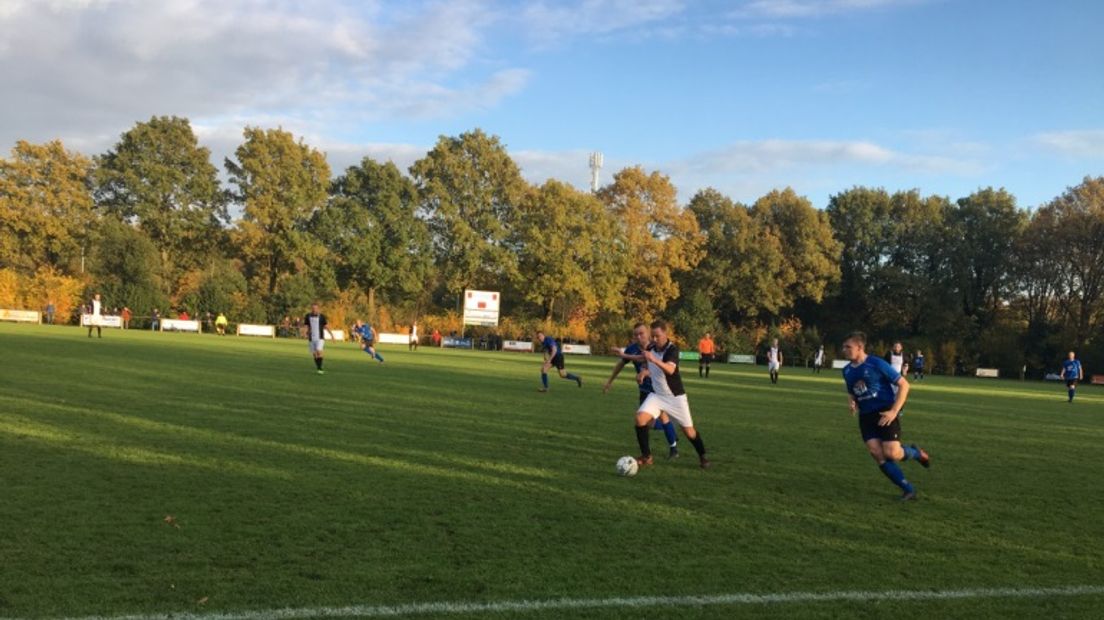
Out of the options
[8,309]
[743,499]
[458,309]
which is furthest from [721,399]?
[8,309]

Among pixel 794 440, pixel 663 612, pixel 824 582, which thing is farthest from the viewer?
pixel 794 440

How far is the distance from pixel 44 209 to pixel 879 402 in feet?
232

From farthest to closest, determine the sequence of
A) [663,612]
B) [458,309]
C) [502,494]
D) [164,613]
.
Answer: [458,309], [502,494], [663,612], [164,613]

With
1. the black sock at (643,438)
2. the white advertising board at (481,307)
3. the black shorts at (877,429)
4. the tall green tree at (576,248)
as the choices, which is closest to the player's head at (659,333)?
the black sock at (643,438)

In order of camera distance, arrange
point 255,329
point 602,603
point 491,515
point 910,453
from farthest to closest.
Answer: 1. point 255,329
2. point 910,453
3. point 491,515
4. point 602,603

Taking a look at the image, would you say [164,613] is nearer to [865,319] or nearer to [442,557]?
[442,557]

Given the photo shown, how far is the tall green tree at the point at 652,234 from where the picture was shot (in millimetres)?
60344

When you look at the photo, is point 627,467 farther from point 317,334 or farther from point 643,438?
point 317,334

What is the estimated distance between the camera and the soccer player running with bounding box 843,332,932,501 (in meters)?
7.57

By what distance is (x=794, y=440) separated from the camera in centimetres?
1173

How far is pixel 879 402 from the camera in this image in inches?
305

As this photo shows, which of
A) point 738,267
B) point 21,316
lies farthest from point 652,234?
point 21,316

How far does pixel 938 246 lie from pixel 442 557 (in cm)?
6725

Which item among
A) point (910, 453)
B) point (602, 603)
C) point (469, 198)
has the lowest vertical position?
point (602, 603)
